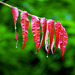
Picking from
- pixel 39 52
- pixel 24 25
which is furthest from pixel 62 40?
pixel 39 52

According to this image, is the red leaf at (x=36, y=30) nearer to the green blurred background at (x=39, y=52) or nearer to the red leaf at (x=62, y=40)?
the red leaf at (x=62, y=40)

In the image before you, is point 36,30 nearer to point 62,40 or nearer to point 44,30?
point 44,30

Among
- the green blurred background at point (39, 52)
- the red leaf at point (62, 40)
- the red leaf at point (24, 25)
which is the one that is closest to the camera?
the red leaf at point (24, 25)

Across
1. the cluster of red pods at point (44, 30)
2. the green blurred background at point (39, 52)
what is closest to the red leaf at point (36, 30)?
the cluster of red pods at point (44, 30)

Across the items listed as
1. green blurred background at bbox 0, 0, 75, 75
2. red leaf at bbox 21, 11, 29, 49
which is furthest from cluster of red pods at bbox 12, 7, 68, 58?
green blurred background at bbox 0, 0, 75, 75

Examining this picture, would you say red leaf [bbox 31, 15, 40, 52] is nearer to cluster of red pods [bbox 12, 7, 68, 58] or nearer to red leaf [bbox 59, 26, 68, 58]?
cluster of red pods [bbox 12, 7, 68, 58]

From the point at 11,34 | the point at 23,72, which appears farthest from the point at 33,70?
the point at 11,34

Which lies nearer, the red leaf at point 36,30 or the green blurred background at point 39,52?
the red leaf at point 36,30

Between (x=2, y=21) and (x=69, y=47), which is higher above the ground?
(x=2, y=21)

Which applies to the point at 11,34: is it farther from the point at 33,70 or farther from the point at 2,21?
the point at 33,70
